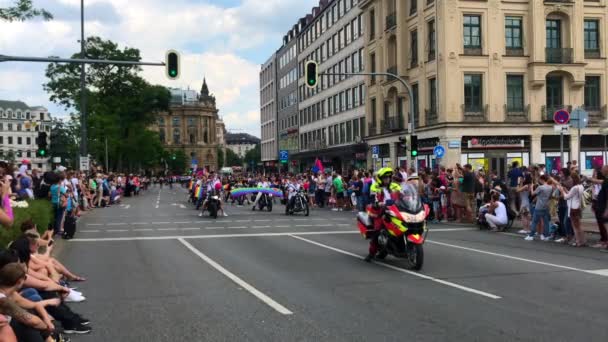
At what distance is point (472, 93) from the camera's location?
42594 mm

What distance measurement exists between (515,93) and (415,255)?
116 ft

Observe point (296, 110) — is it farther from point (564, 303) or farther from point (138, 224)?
point (564, 303)

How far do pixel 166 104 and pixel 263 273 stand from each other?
63130 millimetres

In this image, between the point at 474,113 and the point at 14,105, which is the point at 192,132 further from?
the point at 474,113

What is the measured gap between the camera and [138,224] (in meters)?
21.6

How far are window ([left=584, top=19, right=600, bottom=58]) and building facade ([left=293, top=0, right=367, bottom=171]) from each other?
20.4m

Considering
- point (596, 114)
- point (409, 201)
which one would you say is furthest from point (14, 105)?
point (409, 201)

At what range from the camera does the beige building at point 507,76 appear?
42.0 metres

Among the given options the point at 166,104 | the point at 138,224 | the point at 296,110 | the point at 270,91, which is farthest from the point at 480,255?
the point at 270,91

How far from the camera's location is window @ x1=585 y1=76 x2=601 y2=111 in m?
44.6

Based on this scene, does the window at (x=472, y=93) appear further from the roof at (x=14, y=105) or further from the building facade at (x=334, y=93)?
the roof at (x=14, y=105)

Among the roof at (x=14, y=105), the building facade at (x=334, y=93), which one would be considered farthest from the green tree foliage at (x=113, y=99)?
the roof at (x=14, y=105)

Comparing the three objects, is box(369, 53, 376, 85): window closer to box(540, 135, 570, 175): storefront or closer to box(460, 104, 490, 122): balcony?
box(460, 104, 490, 122): balcony

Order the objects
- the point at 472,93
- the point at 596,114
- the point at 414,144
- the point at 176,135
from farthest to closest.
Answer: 1. the point at 176,135
2. the point at 596,114
3. the point at 472,93
4. the point at 414,144
